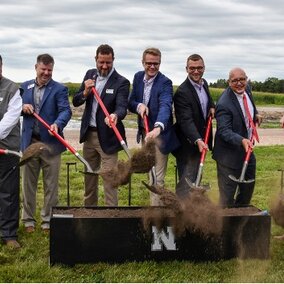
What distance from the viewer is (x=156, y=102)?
6137 mm

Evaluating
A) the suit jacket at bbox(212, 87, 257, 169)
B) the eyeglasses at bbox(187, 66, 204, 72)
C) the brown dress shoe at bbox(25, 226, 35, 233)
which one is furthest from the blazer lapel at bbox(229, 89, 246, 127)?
the brown dress shoe at bbox(25, 226, 35, 233)

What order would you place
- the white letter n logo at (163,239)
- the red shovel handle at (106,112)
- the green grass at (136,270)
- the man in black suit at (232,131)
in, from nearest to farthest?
the green grass at (136,270) < the white letter n logo at (163,239) < the red shovel handle at (106,112) < the man in black suit at (232,131)

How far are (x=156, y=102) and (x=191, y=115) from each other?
1.31ft

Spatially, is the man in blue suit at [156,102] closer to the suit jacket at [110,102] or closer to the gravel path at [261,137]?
the suit jacket at [110,102]

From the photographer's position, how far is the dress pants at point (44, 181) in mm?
6500

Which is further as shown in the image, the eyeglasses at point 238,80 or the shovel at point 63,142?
the eyeglasses at point 238,80

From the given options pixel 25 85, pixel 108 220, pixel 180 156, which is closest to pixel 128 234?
pixel 108 220

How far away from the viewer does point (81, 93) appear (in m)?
6.29

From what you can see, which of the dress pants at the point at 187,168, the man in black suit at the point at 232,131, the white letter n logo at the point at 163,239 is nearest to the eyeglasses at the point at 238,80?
the man in black suit at the point at 232,131

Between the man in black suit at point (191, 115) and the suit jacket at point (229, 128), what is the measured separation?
0.22 meters

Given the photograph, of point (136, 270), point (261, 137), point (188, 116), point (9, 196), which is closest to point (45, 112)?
point (9, 196)

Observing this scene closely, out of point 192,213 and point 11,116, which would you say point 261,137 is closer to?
point 192,213

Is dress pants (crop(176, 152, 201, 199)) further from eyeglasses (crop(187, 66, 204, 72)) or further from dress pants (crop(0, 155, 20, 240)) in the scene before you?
dress pants (crop(0, 155, 20, 240))

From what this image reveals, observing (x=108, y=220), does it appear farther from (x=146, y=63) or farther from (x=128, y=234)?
(x=146, y=63)
